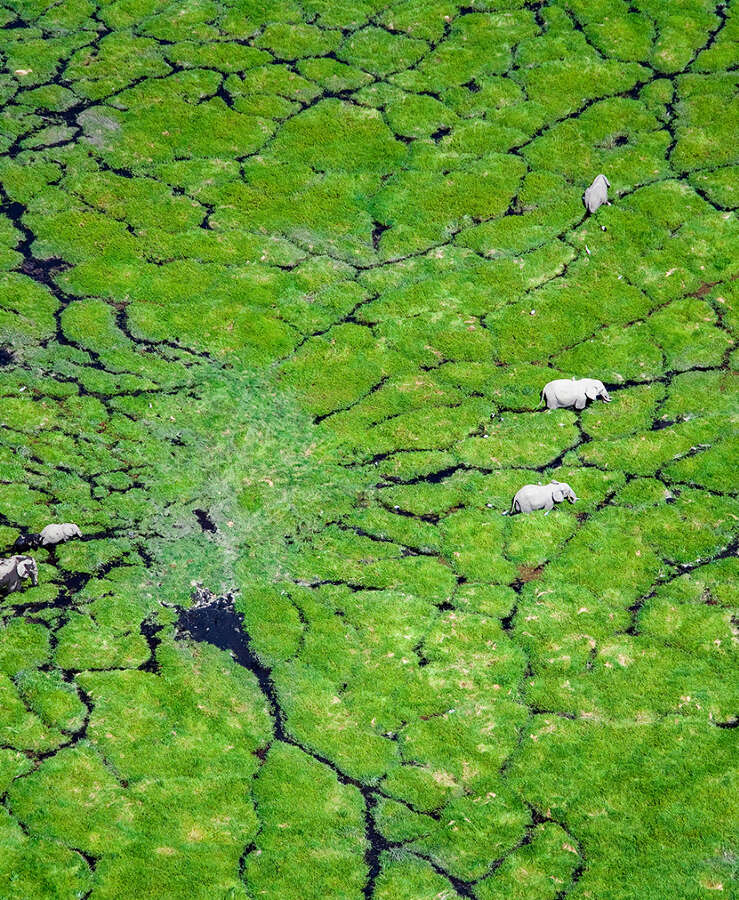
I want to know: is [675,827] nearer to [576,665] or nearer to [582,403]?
[576,665]

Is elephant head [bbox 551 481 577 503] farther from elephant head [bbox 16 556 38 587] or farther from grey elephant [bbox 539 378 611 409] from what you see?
elephant head [bbox 16 556 38 587]

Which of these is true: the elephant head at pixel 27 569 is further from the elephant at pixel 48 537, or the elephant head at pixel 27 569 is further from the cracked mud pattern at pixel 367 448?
the elephant at pixel 48 537

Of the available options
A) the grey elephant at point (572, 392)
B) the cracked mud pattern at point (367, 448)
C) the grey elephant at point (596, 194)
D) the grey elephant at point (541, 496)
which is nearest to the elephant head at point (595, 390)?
the grey elephant at point (572, 392)

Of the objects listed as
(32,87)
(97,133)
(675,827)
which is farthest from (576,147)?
(675,827)

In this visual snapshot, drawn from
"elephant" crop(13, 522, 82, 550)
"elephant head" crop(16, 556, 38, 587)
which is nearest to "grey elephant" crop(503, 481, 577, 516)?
"elephant" crop(13, 522, 82, 550)

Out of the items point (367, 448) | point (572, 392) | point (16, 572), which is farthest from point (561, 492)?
point (16, 572)

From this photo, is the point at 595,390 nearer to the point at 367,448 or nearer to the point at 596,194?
the point at 367,448

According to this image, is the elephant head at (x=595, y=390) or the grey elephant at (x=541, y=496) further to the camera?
the elephant head at (x=595, y=390)
